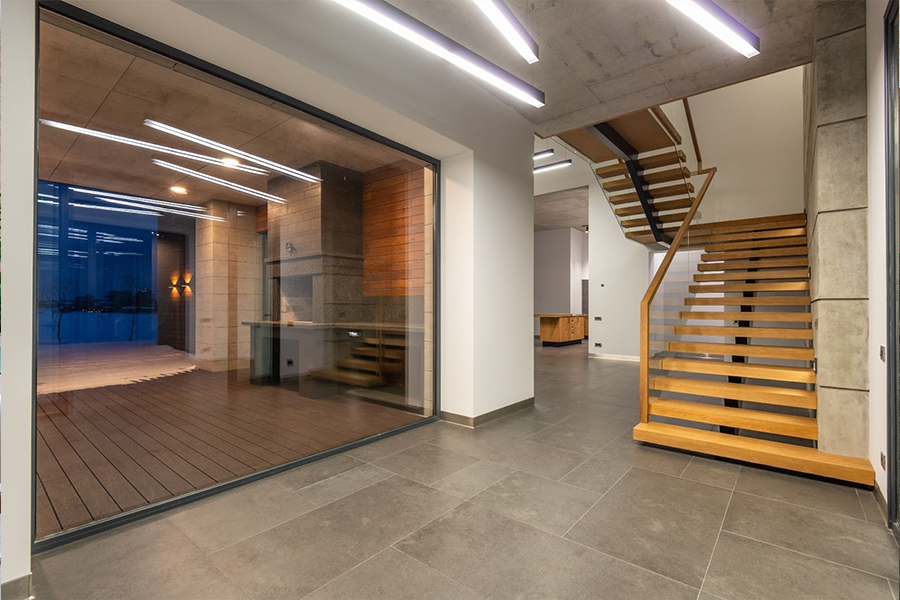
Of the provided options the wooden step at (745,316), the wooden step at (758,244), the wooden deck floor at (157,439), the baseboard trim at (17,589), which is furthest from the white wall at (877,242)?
the baseboard trim at (17,589)

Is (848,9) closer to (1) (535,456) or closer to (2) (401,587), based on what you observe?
(1) (535,456)

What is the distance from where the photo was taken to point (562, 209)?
11.6m

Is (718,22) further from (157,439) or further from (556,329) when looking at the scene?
(556,329)

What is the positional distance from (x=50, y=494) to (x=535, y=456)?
9.61 ft

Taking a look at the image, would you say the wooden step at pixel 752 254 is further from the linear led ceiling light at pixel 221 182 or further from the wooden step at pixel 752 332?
the linear led ceiling light at pixel 221 182

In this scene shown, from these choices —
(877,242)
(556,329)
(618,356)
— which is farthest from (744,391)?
(556,329)

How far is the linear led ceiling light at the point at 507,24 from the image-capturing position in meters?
2.22

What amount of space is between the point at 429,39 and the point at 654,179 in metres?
5.90

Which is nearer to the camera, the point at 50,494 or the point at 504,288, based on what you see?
the point at 50,494

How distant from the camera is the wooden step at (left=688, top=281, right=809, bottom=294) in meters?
4.72

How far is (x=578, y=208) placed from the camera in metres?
11.6

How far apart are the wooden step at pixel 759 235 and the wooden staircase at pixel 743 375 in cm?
1

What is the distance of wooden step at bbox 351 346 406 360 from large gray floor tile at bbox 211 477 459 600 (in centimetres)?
136

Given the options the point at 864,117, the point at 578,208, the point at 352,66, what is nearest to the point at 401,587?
the point at 352,66
